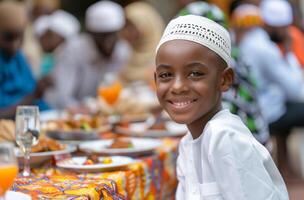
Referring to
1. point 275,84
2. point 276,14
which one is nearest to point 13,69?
point 275,84

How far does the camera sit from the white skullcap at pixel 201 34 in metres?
1.83

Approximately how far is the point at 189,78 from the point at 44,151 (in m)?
0.83

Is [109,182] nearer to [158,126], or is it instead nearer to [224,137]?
[224,137]

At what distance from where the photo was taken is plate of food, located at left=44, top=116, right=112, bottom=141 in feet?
9.48

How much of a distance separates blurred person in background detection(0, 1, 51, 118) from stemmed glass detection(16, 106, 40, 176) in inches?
78.5

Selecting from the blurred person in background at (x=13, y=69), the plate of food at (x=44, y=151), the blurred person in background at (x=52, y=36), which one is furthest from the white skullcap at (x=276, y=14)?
the plate of food at (x=44, y=151)

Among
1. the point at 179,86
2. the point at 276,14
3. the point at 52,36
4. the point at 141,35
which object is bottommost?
the point at 141,35

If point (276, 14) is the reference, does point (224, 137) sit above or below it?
above

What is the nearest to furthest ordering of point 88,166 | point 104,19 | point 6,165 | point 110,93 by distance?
point 6,165 → point 88,166 → point 110,93 → point 104,19

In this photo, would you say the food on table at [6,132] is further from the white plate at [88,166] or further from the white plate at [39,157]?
the white plate at [88,166]

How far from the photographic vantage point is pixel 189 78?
1.83m

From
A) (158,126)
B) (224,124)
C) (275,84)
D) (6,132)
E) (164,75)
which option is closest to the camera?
(224,124)

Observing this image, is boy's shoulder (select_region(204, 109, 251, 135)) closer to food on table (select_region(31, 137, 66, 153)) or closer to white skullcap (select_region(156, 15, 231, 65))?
white skullcap (select_region(156, 15, 231, 65))

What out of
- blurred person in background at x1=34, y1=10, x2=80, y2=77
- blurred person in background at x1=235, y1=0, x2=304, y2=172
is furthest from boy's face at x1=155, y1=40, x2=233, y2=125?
blurred person in background at x1=34, y1=10, x2=80, y2=77
